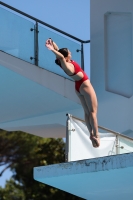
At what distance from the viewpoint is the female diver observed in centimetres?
963

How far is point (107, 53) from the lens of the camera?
1546 centimetres

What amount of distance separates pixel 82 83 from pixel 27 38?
13.7ft

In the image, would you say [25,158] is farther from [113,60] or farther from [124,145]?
[124,145]

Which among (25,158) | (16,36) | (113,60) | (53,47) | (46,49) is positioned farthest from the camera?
(25,158)

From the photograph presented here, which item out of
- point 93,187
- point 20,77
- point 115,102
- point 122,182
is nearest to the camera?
point 122,182

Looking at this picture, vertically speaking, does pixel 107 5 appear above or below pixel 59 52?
above

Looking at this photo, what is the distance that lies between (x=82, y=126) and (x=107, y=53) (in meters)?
3.89

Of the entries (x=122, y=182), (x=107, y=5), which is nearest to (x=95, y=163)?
(x=122, y=182)

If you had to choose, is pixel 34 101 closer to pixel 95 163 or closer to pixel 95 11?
pixel 95 11

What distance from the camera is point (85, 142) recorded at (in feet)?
39.6

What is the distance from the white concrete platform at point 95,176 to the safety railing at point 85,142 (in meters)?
0.38

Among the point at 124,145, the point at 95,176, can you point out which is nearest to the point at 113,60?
the point at 124,145

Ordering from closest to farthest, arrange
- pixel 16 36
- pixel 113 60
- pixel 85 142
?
pixel 85 142 < pixel 16 36 < pixel 113 60

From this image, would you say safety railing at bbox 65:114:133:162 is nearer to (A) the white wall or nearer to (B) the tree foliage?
(A) the white wall
